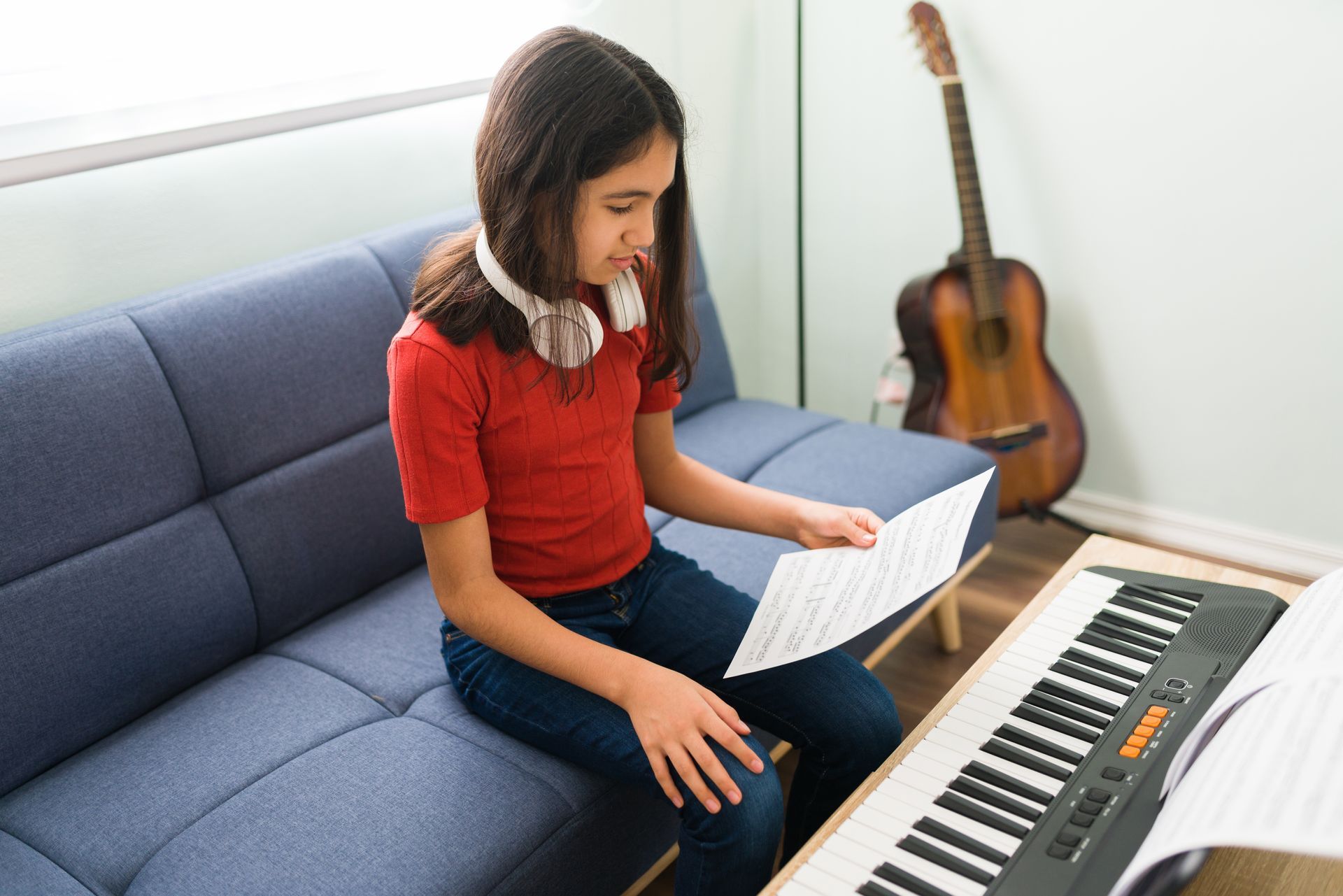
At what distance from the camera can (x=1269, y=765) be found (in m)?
0.70

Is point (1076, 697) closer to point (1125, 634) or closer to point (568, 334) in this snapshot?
point (1125, 634)

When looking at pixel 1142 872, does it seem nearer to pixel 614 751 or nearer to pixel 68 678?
pixel 614 751

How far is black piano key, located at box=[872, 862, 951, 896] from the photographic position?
84cm

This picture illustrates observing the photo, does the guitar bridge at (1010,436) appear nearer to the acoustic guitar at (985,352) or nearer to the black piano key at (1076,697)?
the acoustic guitar at (985,352)

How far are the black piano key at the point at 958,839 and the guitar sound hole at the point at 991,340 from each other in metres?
1.49

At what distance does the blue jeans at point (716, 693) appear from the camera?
3.54 ft

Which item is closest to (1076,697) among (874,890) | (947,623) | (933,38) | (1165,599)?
(1165,599)

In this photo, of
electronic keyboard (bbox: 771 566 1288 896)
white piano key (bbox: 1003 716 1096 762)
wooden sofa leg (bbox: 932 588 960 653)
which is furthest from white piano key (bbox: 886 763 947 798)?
wooden sofa leg (bbox: 932 588 960 653)

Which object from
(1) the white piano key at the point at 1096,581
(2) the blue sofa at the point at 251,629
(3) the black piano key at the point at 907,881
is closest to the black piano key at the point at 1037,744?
(3) the black piano key at the point at 907,881

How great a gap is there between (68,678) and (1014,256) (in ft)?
6.56

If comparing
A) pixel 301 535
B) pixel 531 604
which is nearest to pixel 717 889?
pixel 531 604

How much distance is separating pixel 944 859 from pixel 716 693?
41 cm

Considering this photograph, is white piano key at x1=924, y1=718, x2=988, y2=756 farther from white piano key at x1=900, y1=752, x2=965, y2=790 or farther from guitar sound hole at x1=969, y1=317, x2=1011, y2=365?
guitar sound hole at x1=969, y1=317, x2=1011, y2=365

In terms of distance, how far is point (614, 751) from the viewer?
3.70 ft
